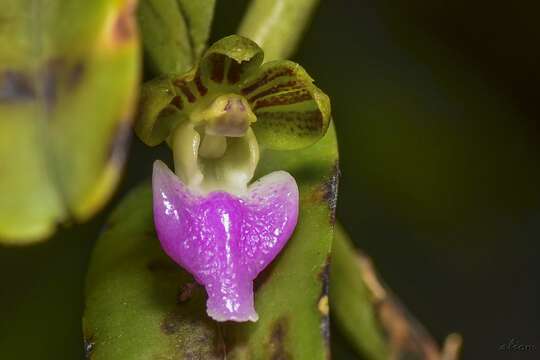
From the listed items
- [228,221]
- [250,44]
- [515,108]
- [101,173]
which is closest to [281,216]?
[228,221]

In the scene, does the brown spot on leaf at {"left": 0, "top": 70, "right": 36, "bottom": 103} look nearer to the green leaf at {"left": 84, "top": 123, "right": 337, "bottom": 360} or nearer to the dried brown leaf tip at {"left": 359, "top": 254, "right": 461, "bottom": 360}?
the green leaf at {"left": 84, "top": 123, "right": 337, "bottom": 360}

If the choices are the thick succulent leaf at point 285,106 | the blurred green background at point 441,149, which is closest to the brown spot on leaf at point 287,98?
the thick succulent leaf at point 285,106

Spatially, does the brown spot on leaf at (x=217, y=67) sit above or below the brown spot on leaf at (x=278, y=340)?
above

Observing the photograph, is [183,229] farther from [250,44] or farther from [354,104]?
[354,104]

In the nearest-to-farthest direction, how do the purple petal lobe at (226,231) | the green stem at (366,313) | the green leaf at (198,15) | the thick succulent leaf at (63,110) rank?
the thick succulent leaf at (63,110)
the purple petal lobe at (226,231)
the green leaf at (198,15)
the green stem at (366,313)

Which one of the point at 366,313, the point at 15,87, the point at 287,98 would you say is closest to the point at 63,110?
the point at 15,87

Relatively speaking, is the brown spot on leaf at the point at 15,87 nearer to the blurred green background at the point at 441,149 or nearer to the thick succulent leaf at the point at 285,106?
the thick succulent leaf at the point at 285,106

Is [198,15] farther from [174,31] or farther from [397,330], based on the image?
[397,330]
